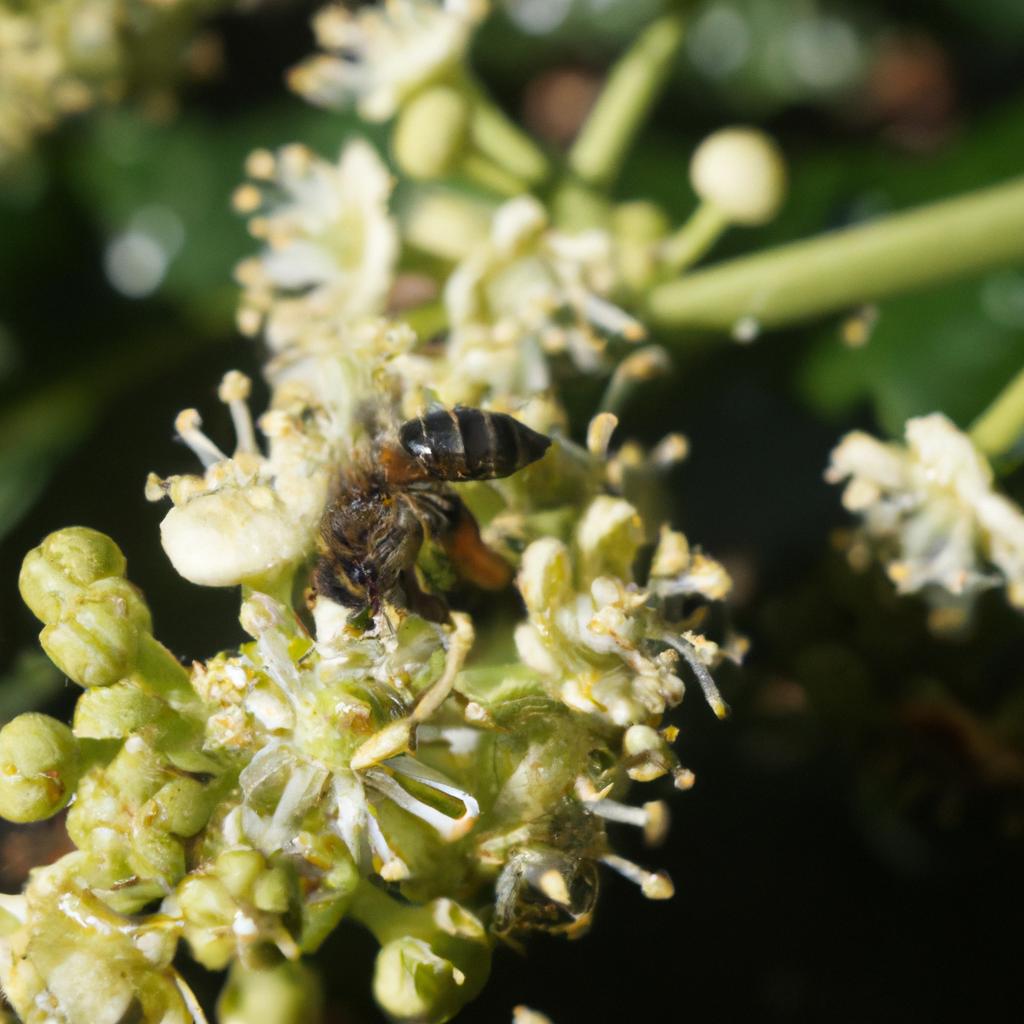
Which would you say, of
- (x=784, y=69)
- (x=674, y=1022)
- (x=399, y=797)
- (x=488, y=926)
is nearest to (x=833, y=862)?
(x=674, y=1022)

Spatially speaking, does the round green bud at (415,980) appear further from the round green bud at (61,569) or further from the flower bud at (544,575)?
the round green bud at (61,569)

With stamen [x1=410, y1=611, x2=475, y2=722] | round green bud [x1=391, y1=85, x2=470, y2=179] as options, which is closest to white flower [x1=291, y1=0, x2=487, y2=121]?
round green bud [x1=391, y1=85, x2=470, y2=179]

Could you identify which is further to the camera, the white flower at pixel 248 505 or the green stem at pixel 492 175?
the green stem at pixel 492 175

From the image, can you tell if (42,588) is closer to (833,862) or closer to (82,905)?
(82,905)

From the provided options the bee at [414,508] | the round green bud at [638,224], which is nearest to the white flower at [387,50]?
the round green bud at [638,224]

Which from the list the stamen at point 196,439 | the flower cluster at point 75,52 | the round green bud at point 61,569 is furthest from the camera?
the flower cluster at point 75,52

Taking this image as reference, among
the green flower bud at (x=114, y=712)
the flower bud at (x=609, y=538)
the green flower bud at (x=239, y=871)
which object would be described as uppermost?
the green flower bud at (x=114, y=712)

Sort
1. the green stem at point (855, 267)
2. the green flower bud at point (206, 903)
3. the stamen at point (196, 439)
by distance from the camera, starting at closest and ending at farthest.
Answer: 1. the green flower bud at point (206, 903)
2. the stamen at point (196, 439)
3. the green stem at point (855, 267)

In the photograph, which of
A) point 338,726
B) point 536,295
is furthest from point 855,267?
point 338,726
